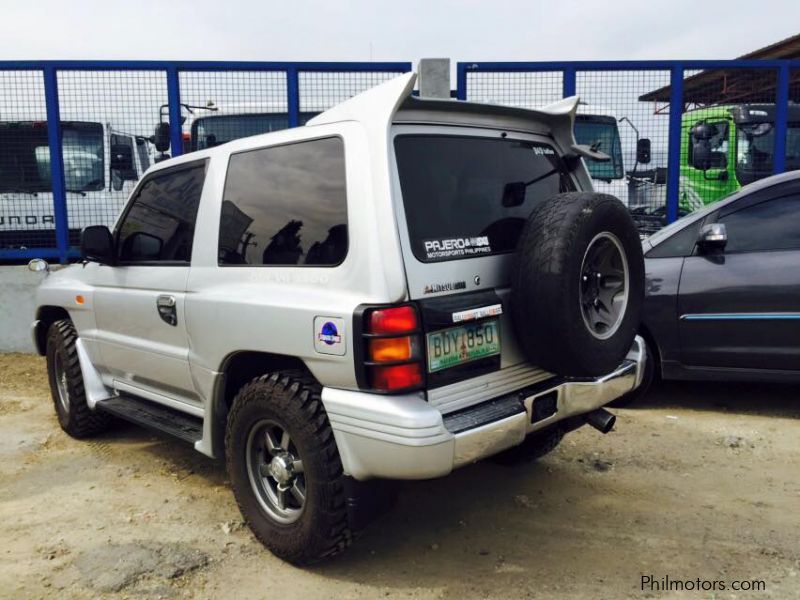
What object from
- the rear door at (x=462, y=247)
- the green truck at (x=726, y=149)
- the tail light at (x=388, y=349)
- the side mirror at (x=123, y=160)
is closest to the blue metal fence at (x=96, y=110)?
the side mirror at (x=123, y=160)

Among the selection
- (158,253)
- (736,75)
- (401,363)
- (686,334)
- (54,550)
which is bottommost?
(54,550)

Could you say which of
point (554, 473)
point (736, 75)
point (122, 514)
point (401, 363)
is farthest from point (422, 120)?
point (736, 75)

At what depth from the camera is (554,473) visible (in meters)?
4.00

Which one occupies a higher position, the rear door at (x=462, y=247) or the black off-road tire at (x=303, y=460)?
the rear door at (x=462, y=247)

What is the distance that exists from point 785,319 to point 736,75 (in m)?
4.36

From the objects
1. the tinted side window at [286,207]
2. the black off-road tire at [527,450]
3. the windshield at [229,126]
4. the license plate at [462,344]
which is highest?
the windshield at [229,126]

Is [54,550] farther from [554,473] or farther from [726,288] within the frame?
[726,288]

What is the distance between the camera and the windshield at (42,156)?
7.49 meters

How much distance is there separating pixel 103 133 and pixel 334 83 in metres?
2.73

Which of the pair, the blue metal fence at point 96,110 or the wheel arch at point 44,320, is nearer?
the wheel arch at point 44,320

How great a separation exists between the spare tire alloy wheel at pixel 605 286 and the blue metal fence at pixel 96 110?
487cm

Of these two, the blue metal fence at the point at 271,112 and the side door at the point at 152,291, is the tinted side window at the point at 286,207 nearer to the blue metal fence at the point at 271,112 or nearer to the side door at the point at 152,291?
the side door at the point at 152,291

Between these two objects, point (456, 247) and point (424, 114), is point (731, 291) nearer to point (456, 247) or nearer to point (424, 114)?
point (456, 247)

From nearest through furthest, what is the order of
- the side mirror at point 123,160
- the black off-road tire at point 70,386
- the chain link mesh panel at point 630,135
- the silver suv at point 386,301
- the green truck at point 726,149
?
the silver suv at point 386,301 → the black off-road tire at point 70,386 → the chain link mesh panel at point 630,135 → the green truck at point 726,149 → the side mirror at point 123,160
